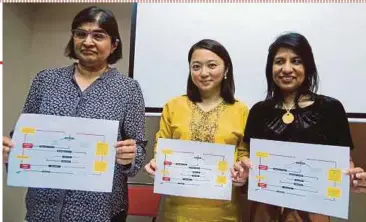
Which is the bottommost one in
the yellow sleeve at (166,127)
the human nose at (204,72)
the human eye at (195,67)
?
the yellow sleeve at (166,127)

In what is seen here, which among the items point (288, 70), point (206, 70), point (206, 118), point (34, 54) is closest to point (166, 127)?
point (206, 118)

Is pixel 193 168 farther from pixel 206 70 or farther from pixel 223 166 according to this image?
pixel 206 70

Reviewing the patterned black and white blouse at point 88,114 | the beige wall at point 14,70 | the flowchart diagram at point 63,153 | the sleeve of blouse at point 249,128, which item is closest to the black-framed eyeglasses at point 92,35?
the patterned black and white blouse at point 88,114

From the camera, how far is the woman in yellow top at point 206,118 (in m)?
1.28

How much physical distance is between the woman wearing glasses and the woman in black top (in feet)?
1.31

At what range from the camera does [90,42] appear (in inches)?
47.4

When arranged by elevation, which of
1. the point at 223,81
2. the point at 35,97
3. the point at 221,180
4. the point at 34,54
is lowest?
the point at 221,180

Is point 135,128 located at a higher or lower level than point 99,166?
higher

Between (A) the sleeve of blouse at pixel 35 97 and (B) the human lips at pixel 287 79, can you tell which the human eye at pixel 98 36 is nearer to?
(A) the sleeve of blouse at pixel 35 97

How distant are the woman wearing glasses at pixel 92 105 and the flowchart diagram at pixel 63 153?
0.03m

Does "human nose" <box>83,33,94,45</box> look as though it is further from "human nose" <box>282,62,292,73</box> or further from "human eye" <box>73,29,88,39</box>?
"human nose" <box>282,62,292,73</box>

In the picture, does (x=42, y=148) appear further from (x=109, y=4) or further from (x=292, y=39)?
(x=109, y=4)

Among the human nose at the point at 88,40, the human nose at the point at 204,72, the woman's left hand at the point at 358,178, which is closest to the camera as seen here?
the woman's left hand at the point at 358,178

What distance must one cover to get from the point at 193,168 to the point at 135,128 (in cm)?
25
